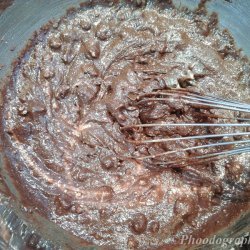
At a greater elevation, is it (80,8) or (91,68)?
(80,8)

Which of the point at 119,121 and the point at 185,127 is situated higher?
the point at 119,121

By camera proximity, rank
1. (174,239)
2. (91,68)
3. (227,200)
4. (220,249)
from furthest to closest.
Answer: (91,68)
(227,200)
(174,239)
(220,249)

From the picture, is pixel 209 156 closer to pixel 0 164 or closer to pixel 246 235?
pixel 246 235

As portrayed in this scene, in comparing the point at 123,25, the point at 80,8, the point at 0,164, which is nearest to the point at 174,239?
the point at 0,164

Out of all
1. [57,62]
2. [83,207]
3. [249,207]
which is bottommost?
[249,207]

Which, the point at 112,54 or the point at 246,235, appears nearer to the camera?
the point at 246,235

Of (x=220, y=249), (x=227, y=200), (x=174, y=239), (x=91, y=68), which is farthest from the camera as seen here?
(x=91, y=68)

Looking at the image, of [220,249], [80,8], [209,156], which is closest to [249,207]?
[209,156]
